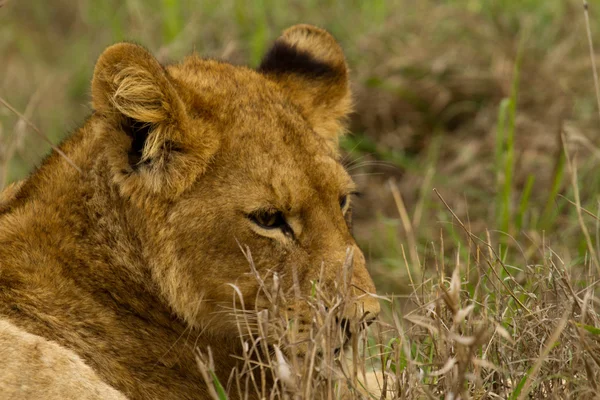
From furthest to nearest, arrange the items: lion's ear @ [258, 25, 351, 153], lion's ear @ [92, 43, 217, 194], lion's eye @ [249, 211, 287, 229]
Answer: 1. lion's ear @ [258, 25, 351, 153]
2. lion's eye @ [249, 211, 287, 229]
3. lion's ear @ [92, 43, 217, 194]

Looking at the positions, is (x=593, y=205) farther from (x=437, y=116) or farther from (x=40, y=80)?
(x=40, y=80)

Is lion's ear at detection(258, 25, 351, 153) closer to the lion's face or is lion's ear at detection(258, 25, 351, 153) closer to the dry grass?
the lion's face

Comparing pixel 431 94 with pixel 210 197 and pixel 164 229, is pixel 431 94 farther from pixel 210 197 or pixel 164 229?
pixel 164 229

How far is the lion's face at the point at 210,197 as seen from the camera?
3.29 meters

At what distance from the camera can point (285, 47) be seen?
4.18 meters

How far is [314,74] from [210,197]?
98 centimetres

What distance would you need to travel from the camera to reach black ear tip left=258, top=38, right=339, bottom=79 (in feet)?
13.5

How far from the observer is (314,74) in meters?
4.12

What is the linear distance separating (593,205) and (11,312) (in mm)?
3279

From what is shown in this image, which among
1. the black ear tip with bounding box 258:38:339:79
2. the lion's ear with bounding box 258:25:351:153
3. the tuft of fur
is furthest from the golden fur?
the black ear tip with bounding box 258:38:339:79

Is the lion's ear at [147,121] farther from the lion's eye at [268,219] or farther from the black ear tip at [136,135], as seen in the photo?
the lion's eye at [268,219]

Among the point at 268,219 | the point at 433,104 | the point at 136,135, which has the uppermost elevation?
the point at 136,135

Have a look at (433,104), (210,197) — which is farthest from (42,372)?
(433,104)

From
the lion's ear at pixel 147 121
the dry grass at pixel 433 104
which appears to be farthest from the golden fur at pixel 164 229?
the dry grass at pixel 433 104
